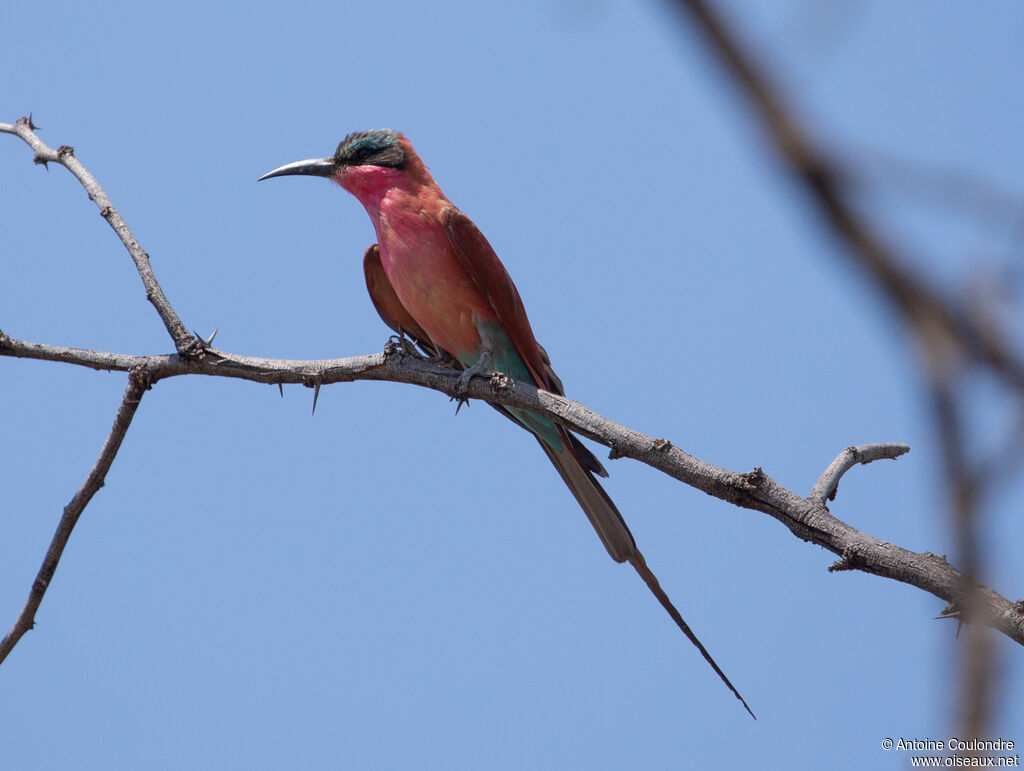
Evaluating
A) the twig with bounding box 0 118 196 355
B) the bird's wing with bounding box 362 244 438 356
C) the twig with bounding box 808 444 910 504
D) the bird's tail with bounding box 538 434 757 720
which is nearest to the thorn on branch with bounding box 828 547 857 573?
the twig with bounding box 808 444 910 504

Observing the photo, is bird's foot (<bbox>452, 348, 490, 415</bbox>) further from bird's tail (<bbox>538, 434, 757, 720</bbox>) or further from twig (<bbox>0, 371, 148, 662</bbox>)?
twig (<bbox>0, 371, 148, 662</bbox>)

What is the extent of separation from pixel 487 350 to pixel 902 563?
1.82 meters

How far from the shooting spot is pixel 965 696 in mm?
438

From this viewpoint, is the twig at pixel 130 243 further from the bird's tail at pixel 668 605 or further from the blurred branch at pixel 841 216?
the blurred branch at pixel 841 216

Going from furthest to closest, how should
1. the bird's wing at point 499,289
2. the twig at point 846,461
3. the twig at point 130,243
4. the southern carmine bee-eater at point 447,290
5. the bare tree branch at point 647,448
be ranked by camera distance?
the bird's wing at point 499,289 → the southern carmine bee-eater at point 447,290 → the twig at point 130,243 → the twig at point 846,461 → the bare tree branch at point 647,448

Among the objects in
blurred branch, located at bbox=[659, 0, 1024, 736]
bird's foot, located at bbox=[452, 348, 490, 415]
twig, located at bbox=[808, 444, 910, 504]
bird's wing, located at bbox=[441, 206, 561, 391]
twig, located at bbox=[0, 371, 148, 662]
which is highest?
bird's wing, located at bbox=[441, 206, 561, 391]

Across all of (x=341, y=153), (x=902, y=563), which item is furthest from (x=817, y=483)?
(x=341, y=153)

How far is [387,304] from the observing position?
13.4ft

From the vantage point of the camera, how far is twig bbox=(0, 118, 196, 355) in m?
2.78

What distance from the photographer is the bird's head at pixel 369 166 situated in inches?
159

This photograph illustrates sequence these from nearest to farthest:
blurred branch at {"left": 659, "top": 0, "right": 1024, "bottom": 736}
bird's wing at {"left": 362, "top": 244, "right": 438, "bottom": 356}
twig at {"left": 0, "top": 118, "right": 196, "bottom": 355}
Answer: blurred branch at {"left": 659, "top": 0, "right": 1024, "bottom": 736} → twig at {"left": 0, "top": 118, "right": 196, "bottom": 355} → bird's wing at {"left": 362, "top": 244, "right": 438, "bottom": 356}

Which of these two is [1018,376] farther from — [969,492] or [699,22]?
[699,22]

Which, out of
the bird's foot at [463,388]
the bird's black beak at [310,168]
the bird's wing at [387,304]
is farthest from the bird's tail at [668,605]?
the bird's black beak at [310,168]

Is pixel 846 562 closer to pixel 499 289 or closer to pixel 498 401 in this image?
Answer: pixel 498 401
